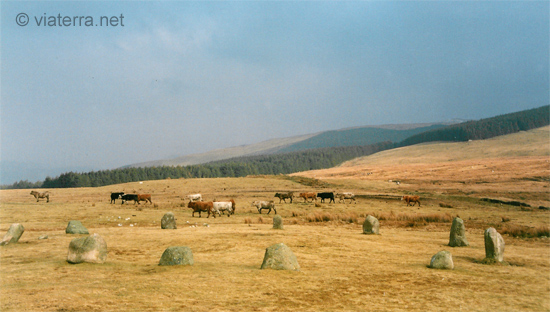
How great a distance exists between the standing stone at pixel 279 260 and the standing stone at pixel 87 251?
6197mm

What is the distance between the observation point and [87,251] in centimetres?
1414

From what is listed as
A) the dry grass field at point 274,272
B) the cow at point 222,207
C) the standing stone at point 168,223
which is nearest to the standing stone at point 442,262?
the dry grass field at point 274,272

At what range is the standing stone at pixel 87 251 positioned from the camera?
14070mm

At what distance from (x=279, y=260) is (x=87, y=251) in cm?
722

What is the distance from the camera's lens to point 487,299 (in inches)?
435

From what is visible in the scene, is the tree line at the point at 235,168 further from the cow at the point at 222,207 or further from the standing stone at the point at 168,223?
the standing stone at the point at 168,223

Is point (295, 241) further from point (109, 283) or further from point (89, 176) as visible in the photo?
point (89, 176)

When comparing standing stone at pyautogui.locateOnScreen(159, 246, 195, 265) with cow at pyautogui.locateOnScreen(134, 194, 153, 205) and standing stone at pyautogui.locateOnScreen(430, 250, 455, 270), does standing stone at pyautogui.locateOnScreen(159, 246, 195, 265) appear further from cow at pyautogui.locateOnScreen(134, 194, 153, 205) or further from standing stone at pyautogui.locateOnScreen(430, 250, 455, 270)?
cow at pyautogui.locateOnScreen(134, 194, 153, 205)

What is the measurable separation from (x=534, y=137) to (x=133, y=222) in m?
155

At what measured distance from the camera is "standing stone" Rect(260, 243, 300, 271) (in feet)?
46.1

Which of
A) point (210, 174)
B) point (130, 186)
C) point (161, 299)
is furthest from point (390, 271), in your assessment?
point (210, 174)

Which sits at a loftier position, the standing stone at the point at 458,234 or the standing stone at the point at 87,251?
the standing stone at the point at 87,251

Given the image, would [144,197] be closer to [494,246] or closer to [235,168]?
[494,246]

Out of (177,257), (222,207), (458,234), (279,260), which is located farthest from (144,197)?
(458,234)
